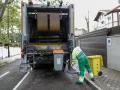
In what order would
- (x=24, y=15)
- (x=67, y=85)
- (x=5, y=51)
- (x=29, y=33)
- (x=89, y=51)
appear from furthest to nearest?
(x=5, y=51) → (x=89, y=51) → (x=29, y=33) → (x=24, y=15) → (x=67, y=85)

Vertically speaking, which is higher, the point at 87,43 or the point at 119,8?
the point at 119,8

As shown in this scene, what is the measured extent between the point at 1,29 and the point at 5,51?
12.1 feet

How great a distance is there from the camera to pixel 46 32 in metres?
15.6

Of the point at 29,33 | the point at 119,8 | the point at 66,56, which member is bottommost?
the point at 66,56

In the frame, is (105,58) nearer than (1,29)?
Yes

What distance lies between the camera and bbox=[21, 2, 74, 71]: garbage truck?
13930mm

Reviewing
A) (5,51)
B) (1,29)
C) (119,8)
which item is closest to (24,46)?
(1,29)

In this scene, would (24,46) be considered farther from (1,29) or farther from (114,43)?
(1,29)

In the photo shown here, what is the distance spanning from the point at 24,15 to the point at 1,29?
17637 mm

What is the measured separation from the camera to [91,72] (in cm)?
1214

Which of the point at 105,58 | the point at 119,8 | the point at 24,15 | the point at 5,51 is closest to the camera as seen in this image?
the point at 24,15

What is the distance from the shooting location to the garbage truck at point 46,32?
13.9 metres

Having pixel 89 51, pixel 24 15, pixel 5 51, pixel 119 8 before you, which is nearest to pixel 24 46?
pixel 24 15

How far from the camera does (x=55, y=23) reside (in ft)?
48.3
